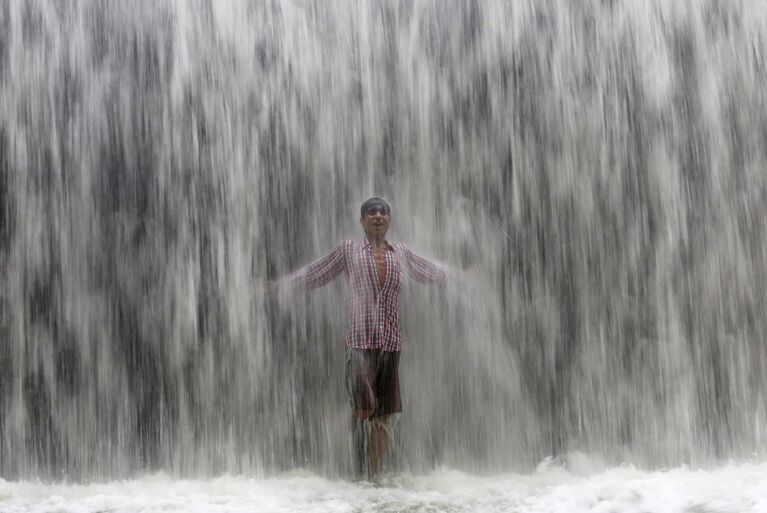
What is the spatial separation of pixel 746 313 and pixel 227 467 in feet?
14.1

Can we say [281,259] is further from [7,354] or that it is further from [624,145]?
[624,145]

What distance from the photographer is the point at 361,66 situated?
22.7 feet

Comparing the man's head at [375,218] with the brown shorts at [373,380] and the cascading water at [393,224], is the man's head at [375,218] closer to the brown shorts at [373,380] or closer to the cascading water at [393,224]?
the brown shorts at [373,380]

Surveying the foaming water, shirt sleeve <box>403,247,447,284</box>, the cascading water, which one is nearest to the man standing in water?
shirt sleeve <box>403,247,447,284</box>

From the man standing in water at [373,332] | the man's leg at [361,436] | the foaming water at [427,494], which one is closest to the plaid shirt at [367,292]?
the man standing in water at [373,332]

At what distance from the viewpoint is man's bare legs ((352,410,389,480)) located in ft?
16.9

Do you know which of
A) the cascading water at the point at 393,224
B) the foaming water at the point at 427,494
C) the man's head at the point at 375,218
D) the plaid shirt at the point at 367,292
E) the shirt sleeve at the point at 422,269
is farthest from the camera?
the cascading water at the point at 393,224

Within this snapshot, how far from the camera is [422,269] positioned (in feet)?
18.1

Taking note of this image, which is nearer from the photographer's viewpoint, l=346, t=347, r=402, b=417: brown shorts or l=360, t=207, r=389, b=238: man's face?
l=346, t=347, r=402, b=417: brown shorts

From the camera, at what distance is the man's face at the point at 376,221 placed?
17.3ft

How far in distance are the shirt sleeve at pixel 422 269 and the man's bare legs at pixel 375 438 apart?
96 cm

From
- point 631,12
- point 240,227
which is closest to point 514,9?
point 631,12

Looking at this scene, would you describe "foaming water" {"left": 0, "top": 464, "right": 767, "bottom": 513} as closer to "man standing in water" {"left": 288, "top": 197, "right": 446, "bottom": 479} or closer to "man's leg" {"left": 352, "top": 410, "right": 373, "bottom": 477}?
"man's leg" {"left": 352, "top": 410, "right": 373, "bottom": 477}

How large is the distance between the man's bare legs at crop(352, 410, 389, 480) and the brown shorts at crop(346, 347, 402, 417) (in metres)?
0.04
